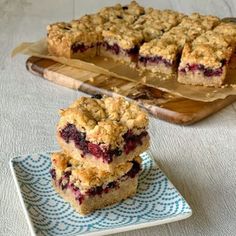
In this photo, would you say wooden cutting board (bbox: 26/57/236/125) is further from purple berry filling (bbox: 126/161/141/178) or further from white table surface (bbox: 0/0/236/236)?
purple berry filling (bbox: 126/161/141/178)

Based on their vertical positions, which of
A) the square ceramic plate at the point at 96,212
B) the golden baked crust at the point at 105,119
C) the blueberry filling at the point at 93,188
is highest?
the golden baked crust at the point at 105,119

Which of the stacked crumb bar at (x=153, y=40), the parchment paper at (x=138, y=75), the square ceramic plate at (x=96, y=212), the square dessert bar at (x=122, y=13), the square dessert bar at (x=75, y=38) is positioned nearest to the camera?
the square ceramic plate at (x=96, y=212)

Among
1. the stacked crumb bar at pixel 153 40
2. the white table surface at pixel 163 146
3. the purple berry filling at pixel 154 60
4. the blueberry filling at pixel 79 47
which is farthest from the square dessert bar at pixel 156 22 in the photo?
the white table surface at pixel 163 146

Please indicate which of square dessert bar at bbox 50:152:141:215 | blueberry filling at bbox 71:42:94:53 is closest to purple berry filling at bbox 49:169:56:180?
square dessert bar at bbox 50:152:141:215

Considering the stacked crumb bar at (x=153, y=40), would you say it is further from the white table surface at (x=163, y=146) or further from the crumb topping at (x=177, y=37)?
the white table surface at (x=163, y=146)

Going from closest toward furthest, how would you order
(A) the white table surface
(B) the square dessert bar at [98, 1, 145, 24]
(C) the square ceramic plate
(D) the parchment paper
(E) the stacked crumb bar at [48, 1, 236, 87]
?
(C) the square ceramic plate, (A) the white table surface, (D) the parchment paper, (E) the stacked crumb bar at [48, 1, 236, 87], (B) the square dessert bar at [98, 1, 145, 24]

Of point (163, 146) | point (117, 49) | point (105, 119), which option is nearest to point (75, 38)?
point (117, 49)
